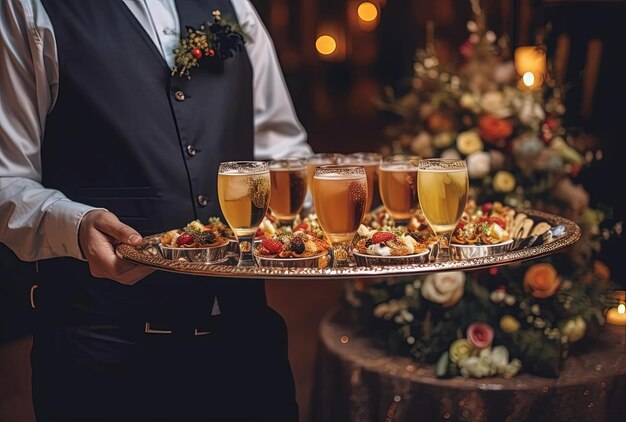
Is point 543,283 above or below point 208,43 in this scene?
below

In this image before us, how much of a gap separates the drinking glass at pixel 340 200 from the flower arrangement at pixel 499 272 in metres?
0.76

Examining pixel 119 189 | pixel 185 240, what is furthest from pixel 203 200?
pixel 185 240

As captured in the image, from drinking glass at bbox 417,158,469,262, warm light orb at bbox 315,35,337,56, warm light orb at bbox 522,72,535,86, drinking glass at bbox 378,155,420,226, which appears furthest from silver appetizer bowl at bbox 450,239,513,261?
warm light orb at bbox 315,35,337,56

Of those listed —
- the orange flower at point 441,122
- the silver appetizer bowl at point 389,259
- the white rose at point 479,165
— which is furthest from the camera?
the orange flower at point 441,122

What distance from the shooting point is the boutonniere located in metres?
1.89

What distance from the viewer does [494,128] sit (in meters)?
2.50

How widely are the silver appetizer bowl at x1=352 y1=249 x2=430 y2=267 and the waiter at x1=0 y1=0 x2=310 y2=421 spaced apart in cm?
57

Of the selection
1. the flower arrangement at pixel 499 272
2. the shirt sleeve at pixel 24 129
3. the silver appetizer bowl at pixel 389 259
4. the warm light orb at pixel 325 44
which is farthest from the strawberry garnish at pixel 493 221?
the warm light orb at pixel 325 44

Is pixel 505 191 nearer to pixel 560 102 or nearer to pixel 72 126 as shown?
pixel 560 102

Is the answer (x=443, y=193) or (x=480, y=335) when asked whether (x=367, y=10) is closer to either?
(x=480, y=335)

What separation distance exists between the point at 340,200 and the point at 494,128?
106 centimetres

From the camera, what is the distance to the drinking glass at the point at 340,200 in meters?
1.60

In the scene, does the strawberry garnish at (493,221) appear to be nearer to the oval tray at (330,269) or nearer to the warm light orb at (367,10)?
the oval tray at (330,269)

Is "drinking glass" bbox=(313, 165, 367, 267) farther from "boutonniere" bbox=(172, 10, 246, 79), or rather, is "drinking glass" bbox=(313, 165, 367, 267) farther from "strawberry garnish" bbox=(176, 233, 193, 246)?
"boutonniere" bbox=(172, 10, 246, 79)
